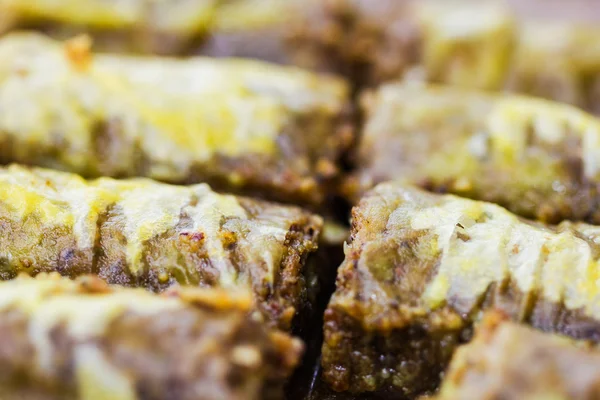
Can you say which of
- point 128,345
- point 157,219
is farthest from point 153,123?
point 128,345

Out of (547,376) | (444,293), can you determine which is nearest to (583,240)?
(444,293)

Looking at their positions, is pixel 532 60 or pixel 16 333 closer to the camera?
pixel 16 333

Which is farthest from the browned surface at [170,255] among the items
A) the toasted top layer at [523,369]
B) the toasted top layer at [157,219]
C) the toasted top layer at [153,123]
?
the toasted top layer at [523,369]

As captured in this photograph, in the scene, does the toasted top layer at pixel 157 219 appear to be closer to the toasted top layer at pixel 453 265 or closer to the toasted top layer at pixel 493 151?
the toasted top layer at pixel 453 265

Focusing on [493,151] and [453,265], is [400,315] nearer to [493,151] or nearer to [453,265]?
[453,265]

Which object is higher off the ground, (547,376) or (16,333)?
(547,376)

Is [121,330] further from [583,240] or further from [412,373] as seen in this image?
[583,240]

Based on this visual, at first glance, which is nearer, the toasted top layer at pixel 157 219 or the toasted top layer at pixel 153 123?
the toasted top layer at pixel 157 219
